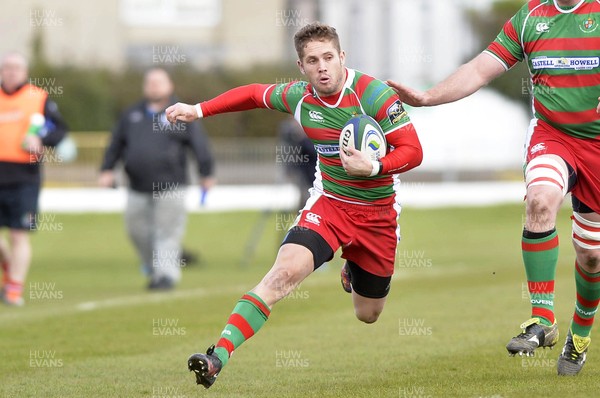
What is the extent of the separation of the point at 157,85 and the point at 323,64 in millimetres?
7721

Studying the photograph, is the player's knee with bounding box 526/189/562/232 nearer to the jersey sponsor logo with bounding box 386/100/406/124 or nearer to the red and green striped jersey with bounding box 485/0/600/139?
the red and green striped jersey with bounding box 485/0/600/139

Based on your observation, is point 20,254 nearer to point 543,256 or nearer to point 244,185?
point 543,256

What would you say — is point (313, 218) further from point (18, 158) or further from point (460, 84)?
point (18, 158)

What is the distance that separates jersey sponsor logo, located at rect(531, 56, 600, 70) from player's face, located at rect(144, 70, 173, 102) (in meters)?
8.17

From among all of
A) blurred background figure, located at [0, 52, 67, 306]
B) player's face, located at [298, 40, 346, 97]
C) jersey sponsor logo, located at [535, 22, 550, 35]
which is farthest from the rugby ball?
blurred background figure, located at [0, 52, 67, 306]

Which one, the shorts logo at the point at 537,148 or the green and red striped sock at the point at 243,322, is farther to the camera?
the shorts logo at the point at 537,148

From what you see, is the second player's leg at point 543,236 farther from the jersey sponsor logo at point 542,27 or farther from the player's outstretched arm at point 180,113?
the player's outstretched arm at point 180,113

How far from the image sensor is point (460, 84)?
7.80 meters

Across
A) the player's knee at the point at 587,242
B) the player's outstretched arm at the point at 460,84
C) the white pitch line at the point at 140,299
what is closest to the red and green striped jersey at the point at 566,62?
the player's outstretched arm at the point at 460,84

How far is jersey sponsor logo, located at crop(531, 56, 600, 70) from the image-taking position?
7.44m

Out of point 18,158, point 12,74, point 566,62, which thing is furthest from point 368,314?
point 12,74

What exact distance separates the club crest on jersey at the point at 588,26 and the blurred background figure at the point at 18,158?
8.02 metres

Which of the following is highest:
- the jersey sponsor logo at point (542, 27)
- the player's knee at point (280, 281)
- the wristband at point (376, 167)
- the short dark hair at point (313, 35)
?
the jersey sponsor logo at point (542, 27)

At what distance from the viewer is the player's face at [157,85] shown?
49.1 feet
